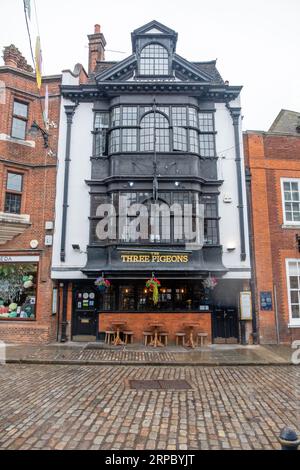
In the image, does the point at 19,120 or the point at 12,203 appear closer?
the point at 12,203

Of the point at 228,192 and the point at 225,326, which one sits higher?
the point at 228,192

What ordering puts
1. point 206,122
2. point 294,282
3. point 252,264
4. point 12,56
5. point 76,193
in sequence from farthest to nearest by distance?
point 12,56
point 206,122
point 76,193
point 294,282
point 252,264

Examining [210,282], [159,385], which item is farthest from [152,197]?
[159,385]

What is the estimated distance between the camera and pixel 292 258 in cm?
1419

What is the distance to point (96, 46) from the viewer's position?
16.8 meters

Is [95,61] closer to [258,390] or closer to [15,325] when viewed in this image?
[15,325]

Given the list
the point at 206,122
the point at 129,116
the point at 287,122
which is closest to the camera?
the point at 129,116

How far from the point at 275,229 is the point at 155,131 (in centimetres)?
691

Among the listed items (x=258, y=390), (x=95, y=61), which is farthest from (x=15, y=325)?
(x=95, y=61)

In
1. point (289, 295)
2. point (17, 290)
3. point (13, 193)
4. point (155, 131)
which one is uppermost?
point (155, 131)

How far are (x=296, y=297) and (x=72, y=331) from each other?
986 centimetres

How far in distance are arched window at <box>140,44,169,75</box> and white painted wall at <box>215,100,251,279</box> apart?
3.15 meters

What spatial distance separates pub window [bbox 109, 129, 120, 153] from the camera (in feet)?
47.1

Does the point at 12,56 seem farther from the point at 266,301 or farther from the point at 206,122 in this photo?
the point at 266,301
